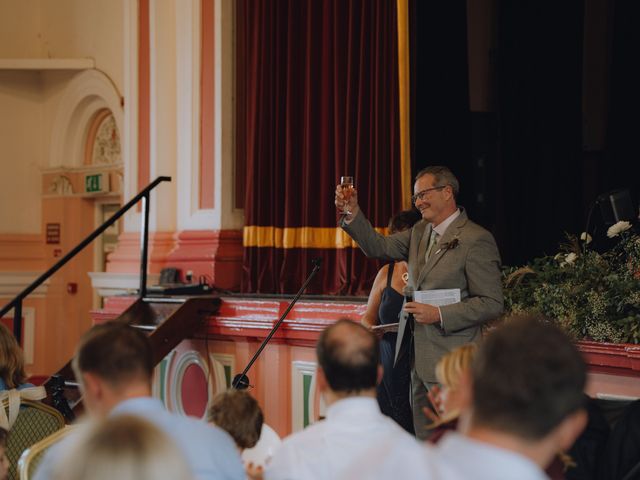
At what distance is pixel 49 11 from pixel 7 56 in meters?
0.61

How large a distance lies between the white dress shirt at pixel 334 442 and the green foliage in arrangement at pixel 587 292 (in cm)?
232

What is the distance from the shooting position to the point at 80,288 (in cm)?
1011

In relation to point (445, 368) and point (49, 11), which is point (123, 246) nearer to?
point (49, 11)

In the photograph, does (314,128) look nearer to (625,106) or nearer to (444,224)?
(625,106)

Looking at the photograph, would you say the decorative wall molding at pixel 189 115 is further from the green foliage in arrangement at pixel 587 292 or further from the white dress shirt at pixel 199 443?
the white dress shirt at pixel 199 443

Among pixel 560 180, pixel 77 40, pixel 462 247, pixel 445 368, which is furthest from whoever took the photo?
pixel 77 40

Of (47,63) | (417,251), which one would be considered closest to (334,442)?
(417,251)

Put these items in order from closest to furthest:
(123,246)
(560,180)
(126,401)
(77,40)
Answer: (126,401) → (560,180) → (123,246) → (77,40)

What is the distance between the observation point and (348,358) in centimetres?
233

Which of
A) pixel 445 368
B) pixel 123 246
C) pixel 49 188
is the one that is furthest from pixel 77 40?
pixel 445 368

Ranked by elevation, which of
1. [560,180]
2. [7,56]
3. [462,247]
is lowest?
[462,247]

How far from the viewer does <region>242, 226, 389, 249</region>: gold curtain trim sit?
661cm

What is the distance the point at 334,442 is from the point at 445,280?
81.2 inches

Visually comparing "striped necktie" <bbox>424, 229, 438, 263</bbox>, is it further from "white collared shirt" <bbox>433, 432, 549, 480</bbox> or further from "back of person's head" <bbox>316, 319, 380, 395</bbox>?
"white collared shirt" <bbox>433, 432, 549, 480</bbox>
